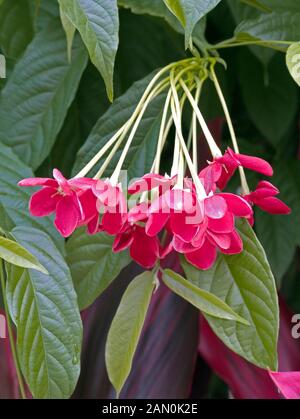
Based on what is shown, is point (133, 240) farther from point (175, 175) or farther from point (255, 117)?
point (255, 117)

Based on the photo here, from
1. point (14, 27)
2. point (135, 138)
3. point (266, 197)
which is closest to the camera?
point (266, 197)

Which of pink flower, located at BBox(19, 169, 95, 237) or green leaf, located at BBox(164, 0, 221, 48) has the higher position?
green leaf, located at BBox(164, 0, 221, 48)

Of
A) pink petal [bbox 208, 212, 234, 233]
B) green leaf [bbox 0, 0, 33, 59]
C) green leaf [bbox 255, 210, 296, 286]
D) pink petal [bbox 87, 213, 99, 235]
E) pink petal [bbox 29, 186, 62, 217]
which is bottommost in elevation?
green leaf [bbox 255, 210, 296, 286]

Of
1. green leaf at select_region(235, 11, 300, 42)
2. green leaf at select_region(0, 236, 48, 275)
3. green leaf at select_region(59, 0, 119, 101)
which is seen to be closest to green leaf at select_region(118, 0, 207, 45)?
green leaf at select_region(235, 11, 300, 42)

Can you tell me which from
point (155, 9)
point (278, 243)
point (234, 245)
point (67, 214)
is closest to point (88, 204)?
point (67, 214)

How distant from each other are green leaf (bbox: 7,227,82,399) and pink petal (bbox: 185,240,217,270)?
110mm

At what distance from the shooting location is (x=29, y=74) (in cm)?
85

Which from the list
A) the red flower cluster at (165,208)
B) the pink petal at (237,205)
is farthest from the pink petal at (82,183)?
the pink petal at (237,205)

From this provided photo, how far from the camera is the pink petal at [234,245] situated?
1.98ft

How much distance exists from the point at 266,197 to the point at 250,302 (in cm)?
9

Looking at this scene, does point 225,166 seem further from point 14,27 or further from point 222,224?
point 14,27

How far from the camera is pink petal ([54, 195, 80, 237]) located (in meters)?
0.60

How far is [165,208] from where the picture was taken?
0.56m

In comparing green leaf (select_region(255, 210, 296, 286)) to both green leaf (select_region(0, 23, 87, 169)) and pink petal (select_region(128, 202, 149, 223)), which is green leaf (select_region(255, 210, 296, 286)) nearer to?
green leaf (select_region(0, 23, 87, 169))
